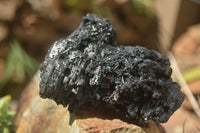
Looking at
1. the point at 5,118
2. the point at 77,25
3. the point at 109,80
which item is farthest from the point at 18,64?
the point at 109,80

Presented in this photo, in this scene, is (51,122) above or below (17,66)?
below

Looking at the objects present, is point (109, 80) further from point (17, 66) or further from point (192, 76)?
point (17, 66)

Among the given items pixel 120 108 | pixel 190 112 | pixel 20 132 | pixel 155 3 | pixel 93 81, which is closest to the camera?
pixel 93 81

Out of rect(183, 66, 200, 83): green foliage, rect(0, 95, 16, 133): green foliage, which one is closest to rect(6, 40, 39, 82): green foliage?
rect(0, 95, 16, 133): green foliage

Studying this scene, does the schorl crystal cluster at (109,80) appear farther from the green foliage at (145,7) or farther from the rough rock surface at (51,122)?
the green foliage at (145,7)

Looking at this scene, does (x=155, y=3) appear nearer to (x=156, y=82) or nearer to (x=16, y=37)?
(x=16, y=37)

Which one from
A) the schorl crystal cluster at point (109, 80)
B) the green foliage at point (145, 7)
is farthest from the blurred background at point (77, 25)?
the schorl crystal cluster at point (109, 80)

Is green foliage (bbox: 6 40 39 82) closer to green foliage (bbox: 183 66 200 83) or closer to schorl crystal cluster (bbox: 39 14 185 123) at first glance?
green foliage (bbox: 183 66 200 83)

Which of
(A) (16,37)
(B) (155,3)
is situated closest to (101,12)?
(B) (155,3)
